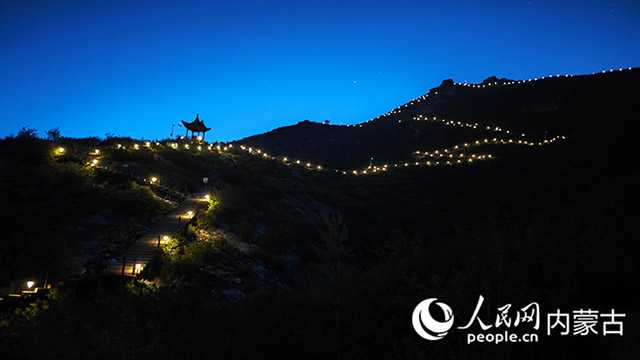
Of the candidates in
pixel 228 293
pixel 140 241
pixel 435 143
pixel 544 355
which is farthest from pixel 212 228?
pixel 435 143

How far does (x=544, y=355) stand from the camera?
12.3ft

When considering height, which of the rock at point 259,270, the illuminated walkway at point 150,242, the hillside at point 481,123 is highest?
the hillside at point 481,123

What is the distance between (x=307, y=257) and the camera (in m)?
18.3

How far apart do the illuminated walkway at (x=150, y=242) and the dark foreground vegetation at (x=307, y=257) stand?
60 centimetres

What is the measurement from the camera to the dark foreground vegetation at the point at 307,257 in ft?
15.3

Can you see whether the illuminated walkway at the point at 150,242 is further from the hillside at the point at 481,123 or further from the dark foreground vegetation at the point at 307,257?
the hillside at the point at 481,123

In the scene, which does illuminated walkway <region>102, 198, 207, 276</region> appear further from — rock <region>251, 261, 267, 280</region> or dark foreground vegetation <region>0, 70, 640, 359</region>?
rock <region>251, 261, 267, 280</region>

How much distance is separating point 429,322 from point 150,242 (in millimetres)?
→ 14869

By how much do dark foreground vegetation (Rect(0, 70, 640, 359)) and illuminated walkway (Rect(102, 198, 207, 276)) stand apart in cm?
60

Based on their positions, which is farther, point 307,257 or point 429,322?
point 307,257

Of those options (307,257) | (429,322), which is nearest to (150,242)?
(307,257)

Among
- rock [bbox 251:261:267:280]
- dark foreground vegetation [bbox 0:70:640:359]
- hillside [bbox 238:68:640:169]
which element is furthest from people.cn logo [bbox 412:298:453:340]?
hillside [bbox 238:68:640:169]

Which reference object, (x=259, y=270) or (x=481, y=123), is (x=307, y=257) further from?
(x=481, y=123)

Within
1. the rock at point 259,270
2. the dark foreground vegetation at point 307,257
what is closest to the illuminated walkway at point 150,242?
the dark foreground vegetation at point 307,257
